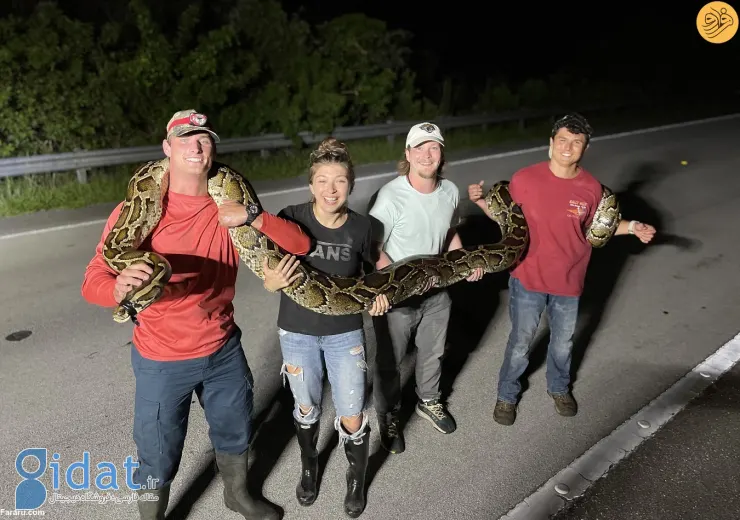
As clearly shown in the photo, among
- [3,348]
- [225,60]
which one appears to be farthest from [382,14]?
[3,348]

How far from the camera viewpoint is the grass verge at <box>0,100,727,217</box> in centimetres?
1014

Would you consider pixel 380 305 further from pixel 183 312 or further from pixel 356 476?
pixel 183 312

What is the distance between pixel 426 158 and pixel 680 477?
2.74m

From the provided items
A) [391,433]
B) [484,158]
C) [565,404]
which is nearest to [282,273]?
[391,433]

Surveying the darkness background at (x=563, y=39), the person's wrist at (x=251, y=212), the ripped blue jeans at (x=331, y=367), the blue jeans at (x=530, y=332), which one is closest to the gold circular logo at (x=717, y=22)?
the darkness background at (x=563, y=39)

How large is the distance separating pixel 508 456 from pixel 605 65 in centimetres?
3479

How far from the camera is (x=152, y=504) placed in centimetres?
328

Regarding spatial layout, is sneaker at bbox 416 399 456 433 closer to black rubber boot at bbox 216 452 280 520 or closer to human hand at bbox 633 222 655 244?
black rubber boot at bbox 216 452 280 520

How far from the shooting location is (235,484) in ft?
11.6

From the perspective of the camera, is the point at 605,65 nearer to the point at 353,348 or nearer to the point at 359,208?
the point at 359,208

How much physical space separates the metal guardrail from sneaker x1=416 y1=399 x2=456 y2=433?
8.99m

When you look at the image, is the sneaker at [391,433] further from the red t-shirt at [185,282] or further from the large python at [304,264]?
the red t-shirt at [185,282]

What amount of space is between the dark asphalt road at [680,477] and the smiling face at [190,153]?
2947 millimetres

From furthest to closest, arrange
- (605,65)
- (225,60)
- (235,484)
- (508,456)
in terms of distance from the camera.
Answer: (605,65) → (225,60) → (508,456) → (235,484)
